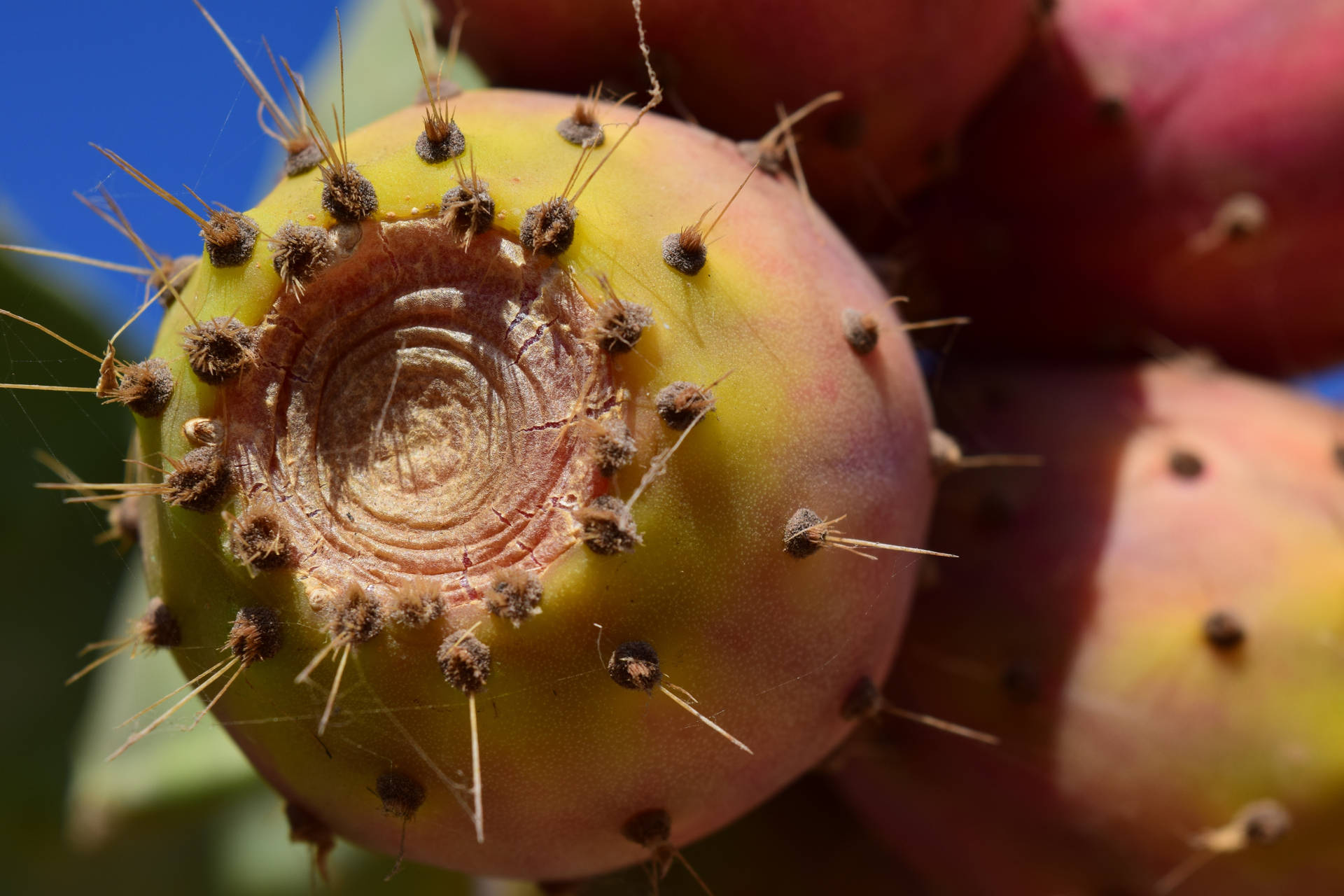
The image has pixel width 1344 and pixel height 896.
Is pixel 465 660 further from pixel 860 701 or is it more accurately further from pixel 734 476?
pixel 860 701

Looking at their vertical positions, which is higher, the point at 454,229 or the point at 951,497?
the point at 454,229

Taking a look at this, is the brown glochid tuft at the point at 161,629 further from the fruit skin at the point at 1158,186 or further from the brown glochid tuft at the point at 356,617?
the fruit skin at the point at 1158,186

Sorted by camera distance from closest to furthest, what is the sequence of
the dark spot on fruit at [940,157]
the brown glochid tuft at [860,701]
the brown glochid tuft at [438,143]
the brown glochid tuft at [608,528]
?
the brown glochid tuft at [608,528] → the brown glochid tuft at [438,143] → the brown glochid tuft at [860,701] → the dark spot on fruit at [940,157]

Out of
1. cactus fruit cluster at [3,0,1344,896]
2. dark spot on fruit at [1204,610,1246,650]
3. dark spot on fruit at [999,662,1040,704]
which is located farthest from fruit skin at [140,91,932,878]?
dark spot on fruit at [1204,610,1246,650]

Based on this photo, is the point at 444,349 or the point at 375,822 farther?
the point at 375,822

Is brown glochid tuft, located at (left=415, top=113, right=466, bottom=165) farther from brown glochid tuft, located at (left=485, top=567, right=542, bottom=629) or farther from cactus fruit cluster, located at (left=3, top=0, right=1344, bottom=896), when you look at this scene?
brown glochid tuft, located at (left=485, top=567, right=542, bottom=629)

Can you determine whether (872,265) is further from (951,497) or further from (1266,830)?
(1266,830)

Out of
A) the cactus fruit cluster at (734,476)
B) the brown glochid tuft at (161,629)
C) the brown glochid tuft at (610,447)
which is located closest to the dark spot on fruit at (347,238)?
the cactus fruit cluster at (734,476)

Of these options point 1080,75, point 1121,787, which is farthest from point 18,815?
point 1080,75
